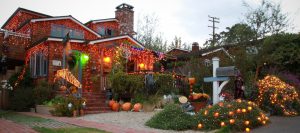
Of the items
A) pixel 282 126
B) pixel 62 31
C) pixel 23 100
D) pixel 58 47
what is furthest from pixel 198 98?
pixel 62 31

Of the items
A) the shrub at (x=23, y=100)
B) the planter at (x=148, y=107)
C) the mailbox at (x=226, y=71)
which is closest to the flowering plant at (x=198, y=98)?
the mailbox at (x=226, y=71)

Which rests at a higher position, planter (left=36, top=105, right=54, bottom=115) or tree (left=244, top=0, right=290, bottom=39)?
tree (left=244, top=0, right=290, bottom=39)

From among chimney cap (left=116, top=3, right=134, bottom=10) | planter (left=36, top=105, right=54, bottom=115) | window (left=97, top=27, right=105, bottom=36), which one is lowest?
planter (left=36, top=105, right=54, bottom=115)

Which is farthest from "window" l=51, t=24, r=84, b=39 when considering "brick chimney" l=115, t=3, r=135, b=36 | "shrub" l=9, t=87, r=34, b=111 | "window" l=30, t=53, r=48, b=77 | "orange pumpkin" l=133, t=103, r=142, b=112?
"orange pumpkin" l=133, t=103, r=142, b=112

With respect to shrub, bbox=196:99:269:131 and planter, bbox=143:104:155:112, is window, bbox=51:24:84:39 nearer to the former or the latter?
planter, bbox=143:104:155:112

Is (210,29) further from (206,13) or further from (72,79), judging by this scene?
(72,79)

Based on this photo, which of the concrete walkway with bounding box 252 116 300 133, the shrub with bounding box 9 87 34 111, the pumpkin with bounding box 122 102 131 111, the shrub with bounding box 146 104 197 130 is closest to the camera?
the concrete walkway with bounding box 252 116 300 133

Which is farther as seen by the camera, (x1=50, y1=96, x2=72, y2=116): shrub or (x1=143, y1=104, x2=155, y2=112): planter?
(x1=143, y1=104, x2=155, y2=112): planter

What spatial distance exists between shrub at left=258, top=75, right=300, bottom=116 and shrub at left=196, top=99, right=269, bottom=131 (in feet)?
8.02

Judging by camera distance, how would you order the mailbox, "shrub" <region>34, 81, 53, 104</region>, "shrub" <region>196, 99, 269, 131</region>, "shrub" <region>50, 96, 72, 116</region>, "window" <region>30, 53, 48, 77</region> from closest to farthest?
"shrub" <region>196, 99, 269, 131</region> < the mailbox < "shrub" <region>50, 96, 72, 116</region> < "shrub" <region>34, 81, 53, 104</region> < "window" <region>30, 53, 48, 77</region>

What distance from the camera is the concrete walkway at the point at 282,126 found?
8.60 meters

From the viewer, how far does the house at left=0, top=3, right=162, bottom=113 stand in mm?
18016

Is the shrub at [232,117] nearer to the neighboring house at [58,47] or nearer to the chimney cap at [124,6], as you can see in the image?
the neighboring house at [58,47]

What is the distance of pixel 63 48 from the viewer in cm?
1798
